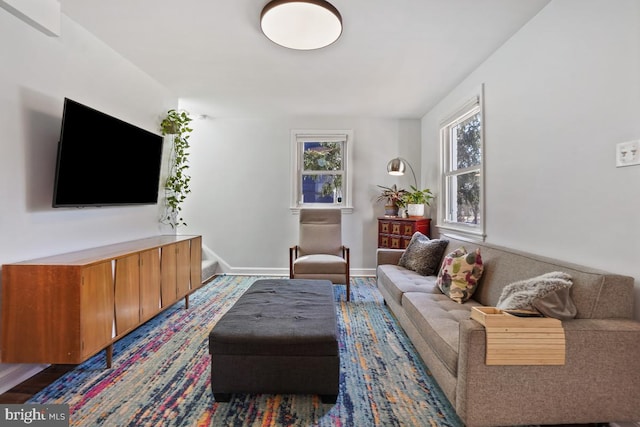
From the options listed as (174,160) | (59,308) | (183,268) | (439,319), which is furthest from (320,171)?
(59,308)

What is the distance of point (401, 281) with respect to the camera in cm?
283

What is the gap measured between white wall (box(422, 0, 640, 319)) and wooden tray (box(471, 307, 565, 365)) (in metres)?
0.55

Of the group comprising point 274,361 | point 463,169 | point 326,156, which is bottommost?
point 274,361

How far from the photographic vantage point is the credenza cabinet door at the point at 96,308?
187 cm

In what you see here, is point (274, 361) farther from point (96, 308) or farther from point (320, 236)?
point (320, 236)

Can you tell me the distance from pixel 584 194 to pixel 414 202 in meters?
2.56

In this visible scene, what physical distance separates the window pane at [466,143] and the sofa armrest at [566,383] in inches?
80.1

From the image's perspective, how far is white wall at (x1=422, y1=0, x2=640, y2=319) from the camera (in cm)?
156

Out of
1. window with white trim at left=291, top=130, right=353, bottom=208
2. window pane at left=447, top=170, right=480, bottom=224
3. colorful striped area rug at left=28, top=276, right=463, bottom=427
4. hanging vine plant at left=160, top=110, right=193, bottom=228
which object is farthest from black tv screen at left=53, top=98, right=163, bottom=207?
window pane at left=447, top=170, right=480, bottom=224

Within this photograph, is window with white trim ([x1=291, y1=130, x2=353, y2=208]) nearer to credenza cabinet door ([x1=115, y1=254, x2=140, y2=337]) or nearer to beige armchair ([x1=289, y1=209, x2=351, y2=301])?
beige armchair ([x1=289, y1=209, x2=351, y2=301])

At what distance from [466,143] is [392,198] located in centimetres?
133

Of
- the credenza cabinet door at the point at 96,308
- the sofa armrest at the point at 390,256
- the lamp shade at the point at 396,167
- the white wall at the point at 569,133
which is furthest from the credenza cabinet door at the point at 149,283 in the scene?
the lamp shade at the point at 396,167

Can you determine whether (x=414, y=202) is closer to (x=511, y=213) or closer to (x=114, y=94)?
(x=511, y=213)

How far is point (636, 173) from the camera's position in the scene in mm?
1508
